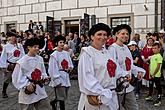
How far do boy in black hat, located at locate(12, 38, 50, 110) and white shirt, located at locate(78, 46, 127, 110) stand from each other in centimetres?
162

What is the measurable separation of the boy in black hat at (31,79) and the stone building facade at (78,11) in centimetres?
996

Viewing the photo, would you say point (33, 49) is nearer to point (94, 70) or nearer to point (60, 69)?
point (60, 69)

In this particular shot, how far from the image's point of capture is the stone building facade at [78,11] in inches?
612

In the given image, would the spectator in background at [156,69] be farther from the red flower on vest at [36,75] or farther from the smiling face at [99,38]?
the smiling face at [99,38]

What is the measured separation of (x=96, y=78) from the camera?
432cm

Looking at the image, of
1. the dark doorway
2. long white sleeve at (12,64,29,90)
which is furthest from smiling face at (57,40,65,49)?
the dark doorway

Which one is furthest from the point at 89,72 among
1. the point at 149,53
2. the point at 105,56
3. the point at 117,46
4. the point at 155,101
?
the point at 149,53

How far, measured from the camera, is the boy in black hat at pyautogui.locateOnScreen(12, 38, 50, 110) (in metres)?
5.80

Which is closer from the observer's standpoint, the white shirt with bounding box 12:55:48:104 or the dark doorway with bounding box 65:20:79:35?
the white shirt with bounding box 12:55:48:104

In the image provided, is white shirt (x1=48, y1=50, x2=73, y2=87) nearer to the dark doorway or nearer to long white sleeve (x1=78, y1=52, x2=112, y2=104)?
long white sleeve (x1=78, y1=52, x2=112, y2=104)

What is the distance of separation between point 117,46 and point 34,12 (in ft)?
47.2

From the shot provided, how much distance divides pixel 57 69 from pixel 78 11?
35.4 ft

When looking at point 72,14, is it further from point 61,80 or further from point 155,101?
point 61,80

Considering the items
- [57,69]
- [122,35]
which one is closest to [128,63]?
[122,35]
